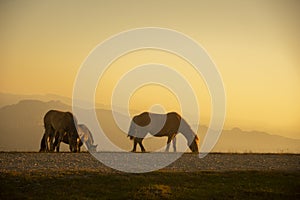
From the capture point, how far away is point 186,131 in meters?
38.6

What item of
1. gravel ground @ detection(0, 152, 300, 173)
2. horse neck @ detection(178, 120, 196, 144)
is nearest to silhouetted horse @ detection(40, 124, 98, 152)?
horse neck @ detection(178, 120, 196, 144)

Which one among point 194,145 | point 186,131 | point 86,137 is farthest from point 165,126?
point 86,137

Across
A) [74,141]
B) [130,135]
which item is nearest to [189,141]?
[130,135]

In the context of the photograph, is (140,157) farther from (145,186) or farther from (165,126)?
(165,126)

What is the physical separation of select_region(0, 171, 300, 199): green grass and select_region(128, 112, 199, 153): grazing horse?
16.6m

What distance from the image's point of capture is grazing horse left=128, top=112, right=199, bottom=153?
38.1 metres

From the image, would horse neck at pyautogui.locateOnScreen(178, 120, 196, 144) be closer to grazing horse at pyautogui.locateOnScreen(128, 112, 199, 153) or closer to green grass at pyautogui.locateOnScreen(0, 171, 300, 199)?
grazing horse at pyautogui.locateOnScreen(128, 112, 199, 153)

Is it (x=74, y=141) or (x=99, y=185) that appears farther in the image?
(x=74, y=141)

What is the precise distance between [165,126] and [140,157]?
43.7ft

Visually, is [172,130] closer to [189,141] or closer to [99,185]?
[189,141]

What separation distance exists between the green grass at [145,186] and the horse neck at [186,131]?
16.7 m

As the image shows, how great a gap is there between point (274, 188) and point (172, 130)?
18682 mm

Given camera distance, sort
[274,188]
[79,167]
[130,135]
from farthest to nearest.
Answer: [130,135]
[79,167]
[274,188]

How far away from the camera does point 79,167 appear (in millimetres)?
22000
